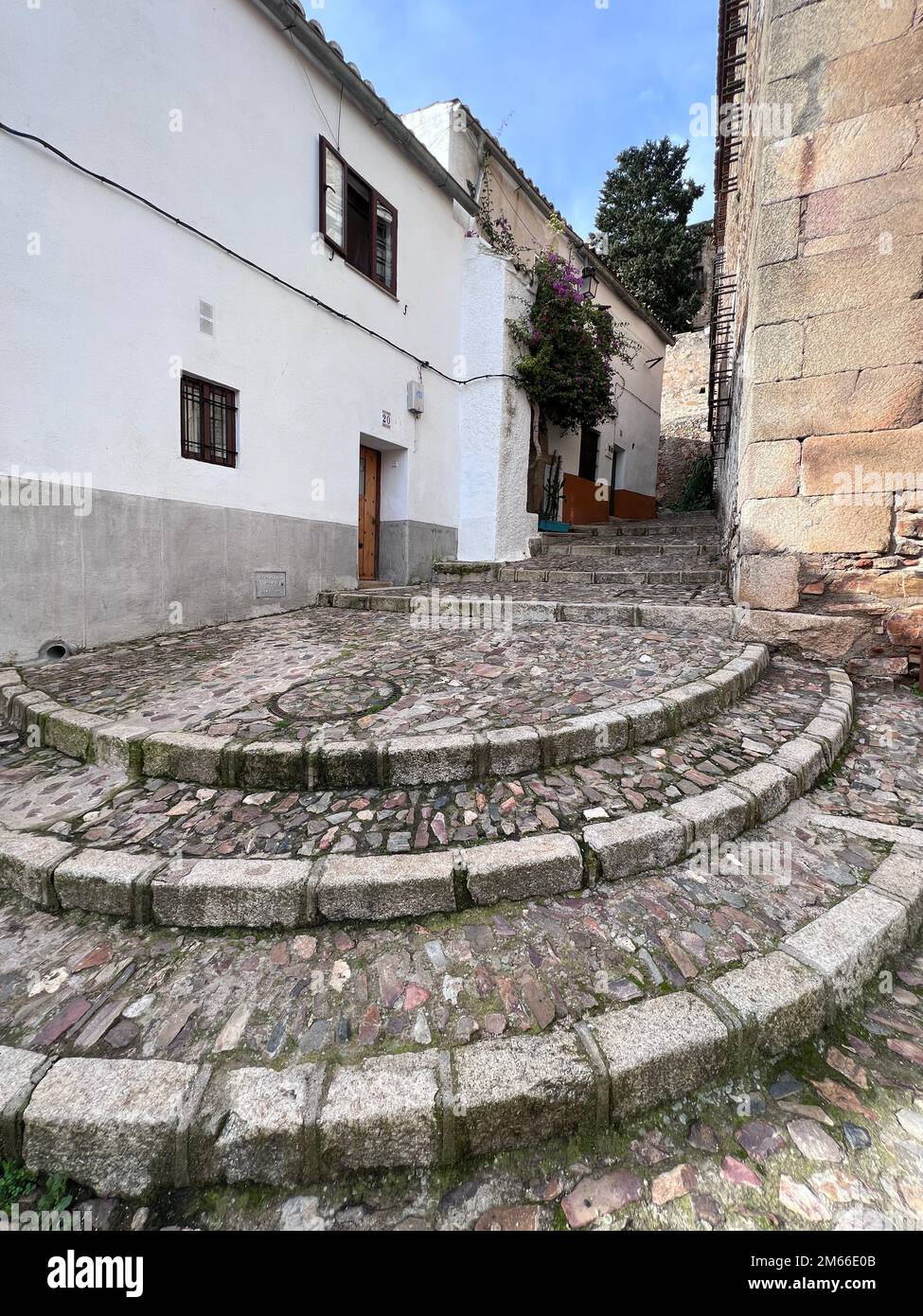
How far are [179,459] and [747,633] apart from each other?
5.18 meters

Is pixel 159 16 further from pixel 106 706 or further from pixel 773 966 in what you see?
pixel 773 966

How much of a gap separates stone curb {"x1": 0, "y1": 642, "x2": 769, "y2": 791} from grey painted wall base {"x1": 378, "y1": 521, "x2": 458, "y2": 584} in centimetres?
589

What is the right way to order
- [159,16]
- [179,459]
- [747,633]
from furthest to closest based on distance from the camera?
[179,459] < [159,16] < [747,633]

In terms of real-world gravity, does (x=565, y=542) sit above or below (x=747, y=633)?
above

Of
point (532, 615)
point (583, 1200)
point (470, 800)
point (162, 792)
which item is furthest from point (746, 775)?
point (532, 615)

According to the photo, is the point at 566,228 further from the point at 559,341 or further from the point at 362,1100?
the point at 362,1100

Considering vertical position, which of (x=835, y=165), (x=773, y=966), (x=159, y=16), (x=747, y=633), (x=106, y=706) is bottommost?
(x=773, y=966)

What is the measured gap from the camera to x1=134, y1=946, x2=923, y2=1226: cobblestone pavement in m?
1.27

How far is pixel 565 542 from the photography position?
1027 cm

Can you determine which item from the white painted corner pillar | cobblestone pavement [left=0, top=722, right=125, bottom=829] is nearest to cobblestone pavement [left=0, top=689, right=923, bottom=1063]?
cobblestone pavement [left=0, top=722, right=125, bottom=829]

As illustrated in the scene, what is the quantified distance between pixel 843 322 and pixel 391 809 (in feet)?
14.5

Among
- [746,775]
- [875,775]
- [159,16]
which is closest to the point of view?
[746,775]

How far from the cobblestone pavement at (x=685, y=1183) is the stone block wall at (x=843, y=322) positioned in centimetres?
356

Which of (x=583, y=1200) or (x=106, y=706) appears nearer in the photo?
(x=583, y=1200)
